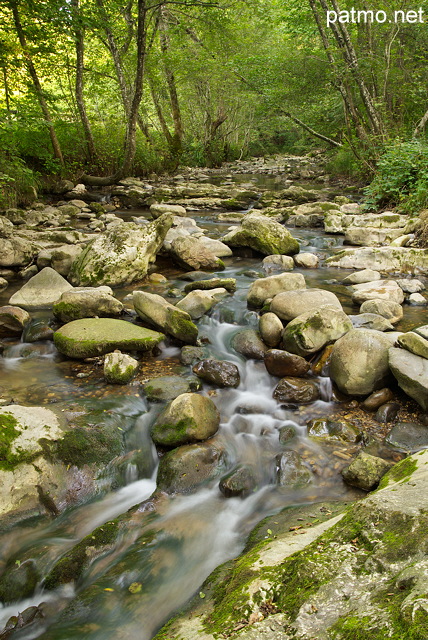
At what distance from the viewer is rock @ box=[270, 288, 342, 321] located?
16.8 ft

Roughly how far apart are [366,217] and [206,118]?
63.5ft

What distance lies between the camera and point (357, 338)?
4.12 meters

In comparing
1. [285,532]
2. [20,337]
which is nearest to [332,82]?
[20,337]

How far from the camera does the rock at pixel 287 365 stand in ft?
14.5

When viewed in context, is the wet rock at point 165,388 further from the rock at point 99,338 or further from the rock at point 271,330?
the rock at point 271,330

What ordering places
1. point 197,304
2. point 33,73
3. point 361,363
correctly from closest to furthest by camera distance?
point 361,363 → point 197,304 → point 33,73

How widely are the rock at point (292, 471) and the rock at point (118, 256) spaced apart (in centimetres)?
452

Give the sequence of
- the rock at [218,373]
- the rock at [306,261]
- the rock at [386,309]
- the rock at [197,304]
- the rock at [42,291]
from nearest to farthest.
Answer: the rock at [218,373]
the rock at [386,309]
the rock at [197,304]
the rock at [42,291]
the rock at [306,261]

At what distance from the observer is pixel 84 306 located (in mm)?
5406

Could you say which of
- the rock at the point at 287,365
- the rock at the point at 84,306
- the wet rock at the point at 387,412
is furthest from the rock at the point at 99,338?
the wet rock at the point at 387,412

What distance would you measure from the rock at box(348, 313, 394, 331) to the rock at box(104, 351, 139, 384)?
9.43 feet

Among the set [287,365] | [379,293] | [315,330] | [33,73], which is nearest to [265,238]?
[379,293]

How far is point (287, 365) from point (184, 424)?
1.52m

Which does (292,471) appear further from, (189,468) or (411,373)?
(411,373)
